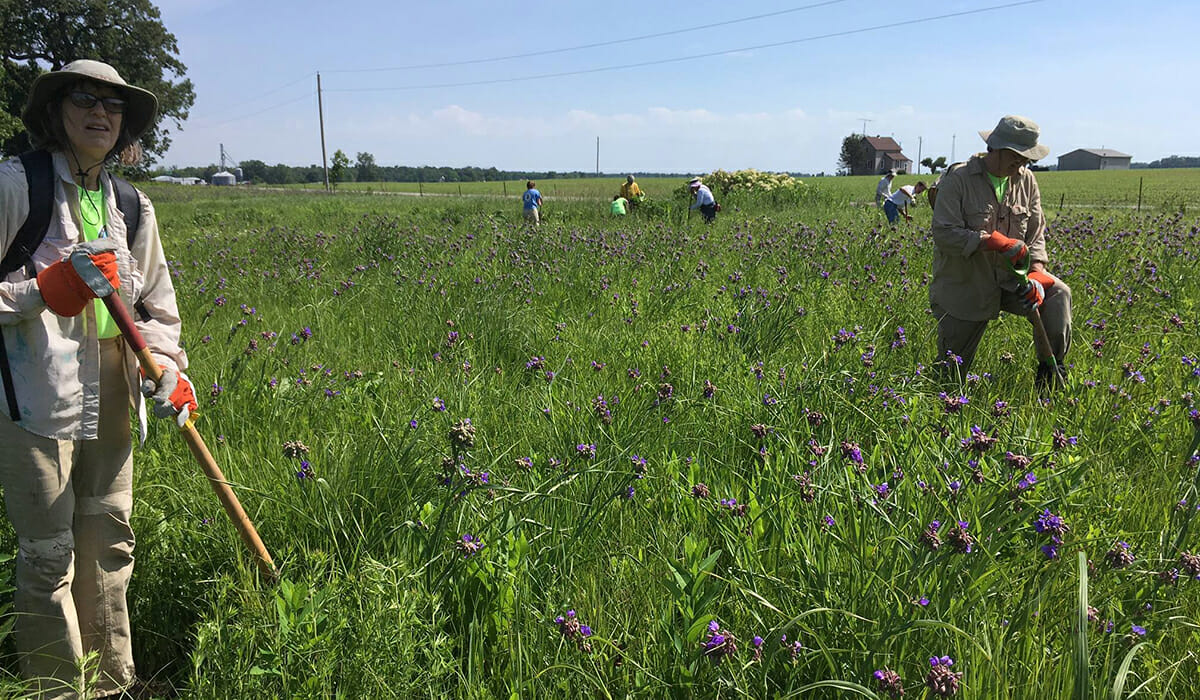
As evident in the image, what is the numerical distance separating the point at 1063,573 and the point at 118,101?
3117 millimetres

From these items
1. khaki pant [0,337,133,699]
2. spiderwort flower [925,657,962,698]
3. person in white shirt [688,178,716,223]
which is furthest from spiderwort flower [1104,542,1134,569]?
person in white shirt [688,178,716,223]

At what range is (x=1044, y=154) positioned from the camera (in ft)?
12.1

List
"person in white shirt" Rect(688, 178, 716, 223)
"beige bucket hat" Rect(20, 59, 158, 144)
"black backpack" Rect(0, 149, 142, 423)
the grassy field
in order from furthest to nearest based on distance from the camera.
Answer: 1. the grassy field
2. "person in white shirt" Rect(688, 178, 716, 223)
3. "beige bucket hat" Rect(20, 59, 158, 144)
4. "black backpack" Rect(0, 149, 142, 423)

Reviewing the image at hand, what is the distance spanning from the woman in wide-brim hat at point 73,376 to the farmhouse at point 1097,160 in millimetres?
133300

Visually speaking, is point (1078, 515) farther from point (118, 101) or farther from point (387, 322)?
point (387, 322)

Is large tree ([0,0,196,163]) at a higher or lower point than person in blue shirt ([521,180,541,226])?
higher

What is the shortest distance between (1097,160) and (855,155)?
37.6m

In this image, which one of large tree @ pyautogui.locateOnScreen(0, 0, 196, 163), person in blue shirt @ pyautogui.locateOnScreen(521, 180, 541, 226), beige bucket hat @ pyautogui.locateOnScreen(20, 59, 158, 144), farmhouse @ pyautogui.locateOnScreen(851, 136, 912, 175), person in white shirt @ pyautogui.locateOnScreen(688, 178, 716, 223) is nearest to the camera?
beige bucket hat @ pyautogui.locateOnScreen(20, 59, 158, 144)

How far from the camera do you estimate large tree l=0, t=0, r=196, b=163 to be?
116ft

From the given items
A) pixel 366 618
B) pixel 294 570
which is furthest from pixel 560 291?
pixel 366 618

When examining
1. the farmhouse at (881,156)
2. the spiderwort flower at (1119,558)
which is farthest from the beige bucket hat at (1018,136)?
the farmhouse at (881,156)

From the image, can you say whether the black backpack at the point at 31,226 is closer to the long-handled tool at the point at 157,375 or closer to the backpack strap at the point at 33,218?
the backpack strap at the point at 33,218

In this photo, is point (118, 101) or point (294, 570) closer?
point (118, 101)

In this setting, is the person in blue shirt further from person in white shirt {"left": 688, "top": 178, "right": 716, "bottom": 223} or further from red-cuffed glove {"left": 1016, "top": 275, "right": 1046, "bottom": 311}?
red-cuffed glove {"left": 1016, "top": 275, "right": 1046, "bottom": 311}
